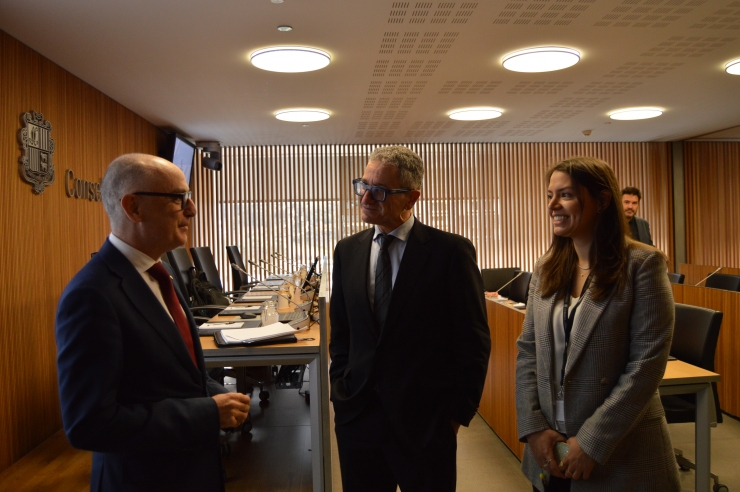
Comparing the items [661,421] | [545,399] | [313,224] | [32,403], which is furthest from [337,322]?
[313,224]

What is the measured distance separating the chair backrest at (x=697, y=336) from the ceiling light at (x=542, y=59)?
225cm

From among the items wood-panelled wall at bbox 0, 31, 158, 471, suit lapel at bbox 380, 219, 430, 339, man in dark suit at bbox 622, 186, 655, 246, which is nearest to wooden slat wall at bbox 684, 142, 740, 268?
man in dark suit at bbox 622, 186, 655, 246

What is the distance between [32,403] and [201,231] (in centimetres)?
506

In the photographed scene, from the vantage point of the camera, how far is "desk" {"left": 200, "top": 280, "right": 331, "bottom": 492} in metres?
2.62

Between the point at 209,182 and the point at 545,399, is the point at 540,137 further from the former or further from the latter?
the point at 545,399

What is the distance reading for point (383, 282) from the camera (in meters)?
1.89

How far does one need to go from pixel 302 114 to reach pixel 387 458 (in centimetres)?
552

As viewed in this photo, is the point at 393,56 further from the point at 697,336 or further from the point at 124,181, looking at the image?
the point at 124,181

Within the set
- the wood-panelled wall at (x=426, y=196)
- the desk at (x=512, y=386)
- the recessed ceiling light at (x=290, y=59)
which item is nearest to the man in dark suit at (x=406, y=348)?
the desk at (x=512, y=386)

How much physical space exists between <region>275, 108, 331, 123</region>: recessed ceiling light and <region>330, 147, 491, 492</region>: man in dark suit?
494cm

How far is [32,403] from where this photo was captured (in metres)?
4.29

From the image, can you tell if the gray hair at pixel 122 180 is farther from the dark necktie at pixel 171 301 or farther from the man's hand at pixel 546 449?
the man's hand at pixel 546 449

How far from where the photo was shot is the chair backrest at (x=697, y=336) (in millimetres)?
2977

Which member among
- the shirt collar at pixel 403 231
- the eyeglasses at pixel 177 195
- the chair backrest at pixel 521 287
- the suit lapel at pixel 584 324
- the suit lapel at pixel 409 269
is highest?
the eyeglasses at pixel 177 195
